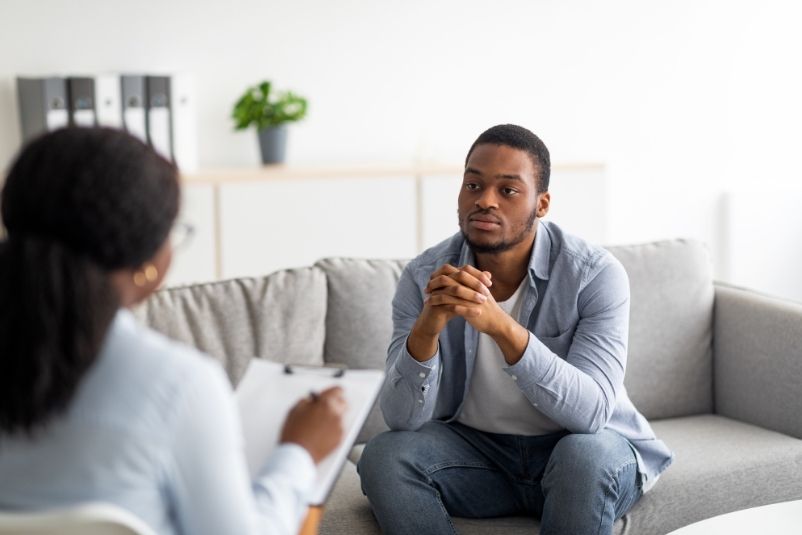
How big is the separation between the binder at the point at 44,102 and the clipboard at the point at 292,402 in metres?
2.47

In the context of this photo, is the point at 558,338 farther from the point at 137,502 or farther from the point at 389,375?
the point at 137,502

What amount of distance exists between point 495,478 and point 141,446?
46.7 inches

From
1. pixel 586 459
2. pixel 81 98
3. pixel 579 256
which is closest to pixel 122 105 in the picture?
pixel 81 98

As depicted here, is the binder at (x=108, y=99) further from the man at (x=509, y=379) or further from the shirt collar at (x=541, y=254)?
the shirt collar at (x=541, y=254)

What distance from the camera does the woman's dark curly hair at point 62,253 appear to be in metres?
Result: 1.16

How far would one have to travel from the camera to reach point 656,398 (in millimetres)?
2795

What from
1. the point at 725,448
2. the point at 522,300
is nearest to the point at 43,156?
the point at 522,300

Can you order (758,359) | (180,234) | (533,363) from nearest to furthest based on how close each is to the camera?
(180,234) → (533,363) → (758,359)

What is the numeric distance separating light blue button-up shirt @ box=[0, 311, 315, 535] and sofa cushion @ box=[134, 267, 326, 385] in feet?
4.07

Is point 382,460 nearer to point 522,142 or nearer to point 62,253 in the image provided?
point 522,142

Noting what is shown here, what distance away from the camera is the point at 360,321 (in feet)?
8.53

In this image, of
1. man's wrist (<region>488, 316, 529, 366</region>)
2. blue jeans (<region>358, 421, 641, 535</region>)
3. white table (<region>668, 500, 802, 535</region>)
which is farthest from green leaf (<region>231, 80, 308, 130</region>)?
white table (<region>668, 500, 802, 535</region>)

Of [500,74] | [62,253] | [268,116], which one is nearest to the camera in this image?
[62,253]

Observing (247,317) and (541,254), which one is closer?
(541,254)
